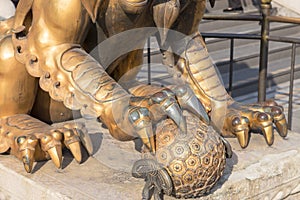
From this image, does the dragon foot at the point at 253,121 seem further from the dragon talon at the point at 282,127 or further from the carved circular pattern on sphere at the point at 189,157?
the carved circular pattern on sphere at the point at 189,157

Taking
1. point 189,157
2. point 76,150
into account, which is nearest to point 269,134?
point 189,157

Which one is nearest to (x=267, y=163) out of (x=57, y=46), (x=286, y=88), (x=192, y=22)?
(x=192, y=22)

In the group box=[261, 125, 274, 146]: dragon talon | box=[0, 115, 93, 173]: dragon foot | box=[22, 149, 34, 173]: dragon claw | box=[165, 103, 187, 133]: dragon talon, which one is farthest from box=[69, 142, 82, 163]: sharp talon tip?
box=[261, 125, 274, 146]: dragon talon

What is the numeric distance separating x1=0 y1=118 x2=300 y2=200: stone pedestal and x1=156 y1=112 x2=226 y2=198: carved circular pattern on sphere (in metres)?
0.09

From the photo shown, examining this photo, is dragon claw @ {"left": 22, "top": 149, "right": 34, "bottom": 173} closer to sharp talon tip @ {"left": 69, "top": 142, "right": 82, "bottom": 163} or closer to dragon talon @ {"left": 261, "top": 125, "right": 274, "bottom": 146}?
sharp talon tip @ {"left": 69, "top": 142, "right": 82, "bottom": 163}

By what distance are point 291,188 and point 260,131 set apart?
24cm

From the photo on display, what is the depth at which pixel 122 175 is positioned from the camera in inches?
71.6

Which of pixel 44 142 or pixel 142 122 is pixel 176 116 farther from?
pixel 44 142

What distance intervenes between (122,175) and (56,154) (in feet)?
0.70

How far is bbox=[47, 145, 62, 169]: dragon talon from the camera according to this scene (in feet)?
5.99

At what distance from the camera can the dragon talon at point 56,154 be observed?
5.99ft

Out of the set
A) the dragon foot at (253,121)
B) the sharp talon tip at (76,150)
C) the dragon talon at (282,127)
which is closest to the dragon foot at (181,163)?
the sharp talon tip at (76,150)

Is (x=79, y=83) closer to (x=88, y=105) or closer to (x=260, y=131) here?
(x=88, y=105)

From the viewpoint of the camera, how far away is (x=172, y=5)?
1809mm
